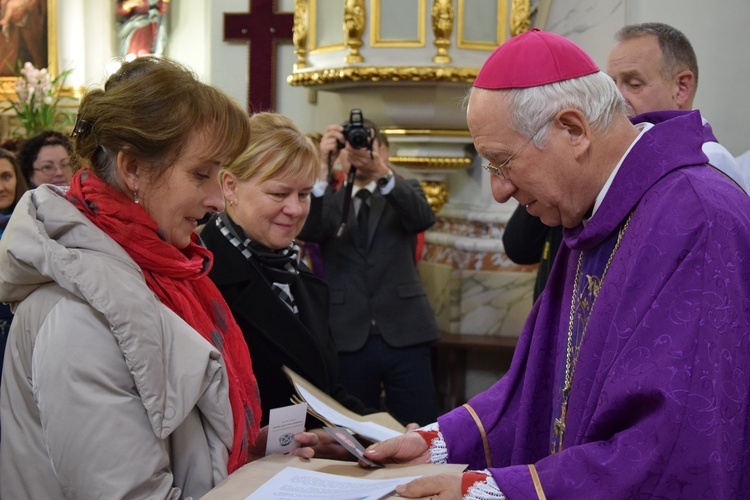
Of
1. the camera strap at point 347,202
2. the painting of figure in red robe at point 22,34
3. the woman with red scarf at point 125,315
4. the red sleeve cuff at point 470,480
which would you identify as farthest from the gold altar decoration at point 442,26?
the painting of figure in red robe at point 22,34

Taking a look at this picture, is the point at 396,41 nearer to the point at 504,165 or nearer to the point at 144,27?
the point at 504,165

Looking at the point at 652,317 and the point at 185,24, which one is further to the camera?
the point at 185,24

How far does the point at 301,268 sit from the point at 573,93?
4.21 ft

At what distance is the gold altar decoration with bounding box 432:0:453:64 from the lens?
5137 millimetres

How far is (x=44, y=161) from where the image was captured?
4.64m

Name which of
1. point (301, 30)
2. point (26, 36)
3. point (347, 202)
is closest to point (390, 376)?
point (347, 202)

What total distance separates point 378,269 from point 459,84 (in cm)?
124

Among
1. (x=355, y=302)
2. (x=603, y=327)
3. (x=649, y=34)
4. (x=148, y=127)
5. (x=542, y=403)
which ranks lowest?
(x=355, y=302)

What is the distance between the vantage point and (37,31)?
8883mm

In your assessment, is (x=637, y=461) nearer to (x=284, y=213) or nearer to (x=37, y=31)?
(x=284, y=213)

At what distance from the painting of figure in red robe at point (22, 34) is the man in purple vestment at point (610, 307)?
763 cm

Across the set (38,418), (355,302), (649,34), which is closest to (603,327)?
(38,418)

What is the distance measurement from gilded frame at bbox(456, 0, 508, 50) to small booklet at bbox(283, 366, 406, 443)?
315 centimetres

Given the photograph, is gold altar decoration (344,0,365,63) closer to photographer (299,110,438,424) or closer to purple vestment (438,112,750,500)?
photographer (299,110,438,424)
